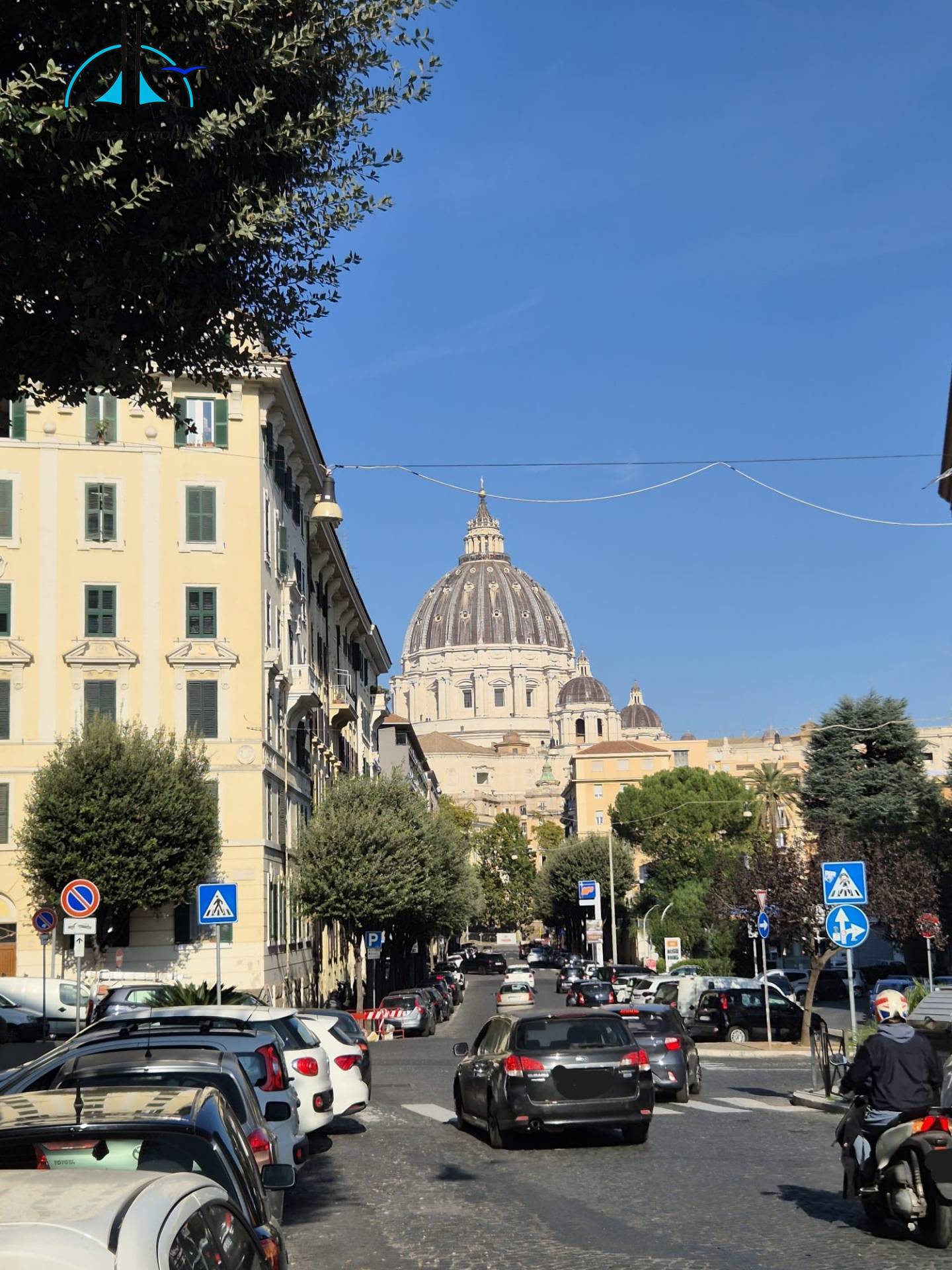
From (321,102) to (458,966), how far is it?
93.5 m

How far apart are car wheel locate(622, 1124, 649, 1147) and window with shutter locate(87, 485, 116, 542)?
98.1 ft

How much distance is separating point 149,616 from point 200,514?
3.06 meters

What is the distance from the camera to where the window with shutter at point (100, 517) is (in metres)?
42.8

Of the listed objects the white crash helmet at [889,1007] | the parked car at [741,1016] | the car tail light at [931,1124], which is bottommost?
the parked car at [741,1016]

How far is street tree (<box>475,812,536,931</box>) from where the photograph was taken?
15888cm

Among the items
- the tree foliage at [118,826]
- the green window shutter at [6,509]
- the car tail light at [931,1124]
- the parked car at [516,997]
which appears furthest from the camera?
the parked car at [516,997]

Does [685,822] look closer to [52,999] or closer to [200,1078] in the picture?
[52,999]

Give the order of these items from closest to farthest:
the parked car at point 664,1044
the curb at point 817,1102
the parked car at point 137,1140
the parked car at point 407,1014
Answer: the parked car at point 137,1140
the curb at point 817,1102
the parked car at point 664,1044
the parked car at point 407,1014

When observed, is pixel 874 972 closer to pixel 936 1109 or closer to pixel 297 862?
pixel 297 862

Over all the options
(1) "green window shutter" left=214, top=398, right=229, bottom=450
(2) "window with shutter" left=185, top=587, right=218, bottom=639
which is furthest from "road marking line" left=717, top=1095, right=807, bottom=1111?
(1) "green window shutter" left=214, top=398, right=229, bottom=450

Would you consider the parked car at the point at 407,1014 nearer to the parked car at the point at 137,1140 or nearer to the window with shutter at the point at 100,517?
the window with shutter at the point at 100,517

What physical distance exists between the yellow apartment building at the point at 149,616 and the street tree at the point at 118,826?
119 centimetres

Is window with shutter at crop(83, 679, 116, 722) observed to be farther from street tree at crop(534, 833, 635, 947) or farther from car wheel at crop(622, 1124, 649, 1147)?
street tree at crop(534, 833, 635, 947)

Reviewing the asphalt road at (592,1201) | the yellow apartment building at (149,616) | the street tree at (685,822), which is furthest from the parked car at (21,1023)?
the street tree at (685,822)
